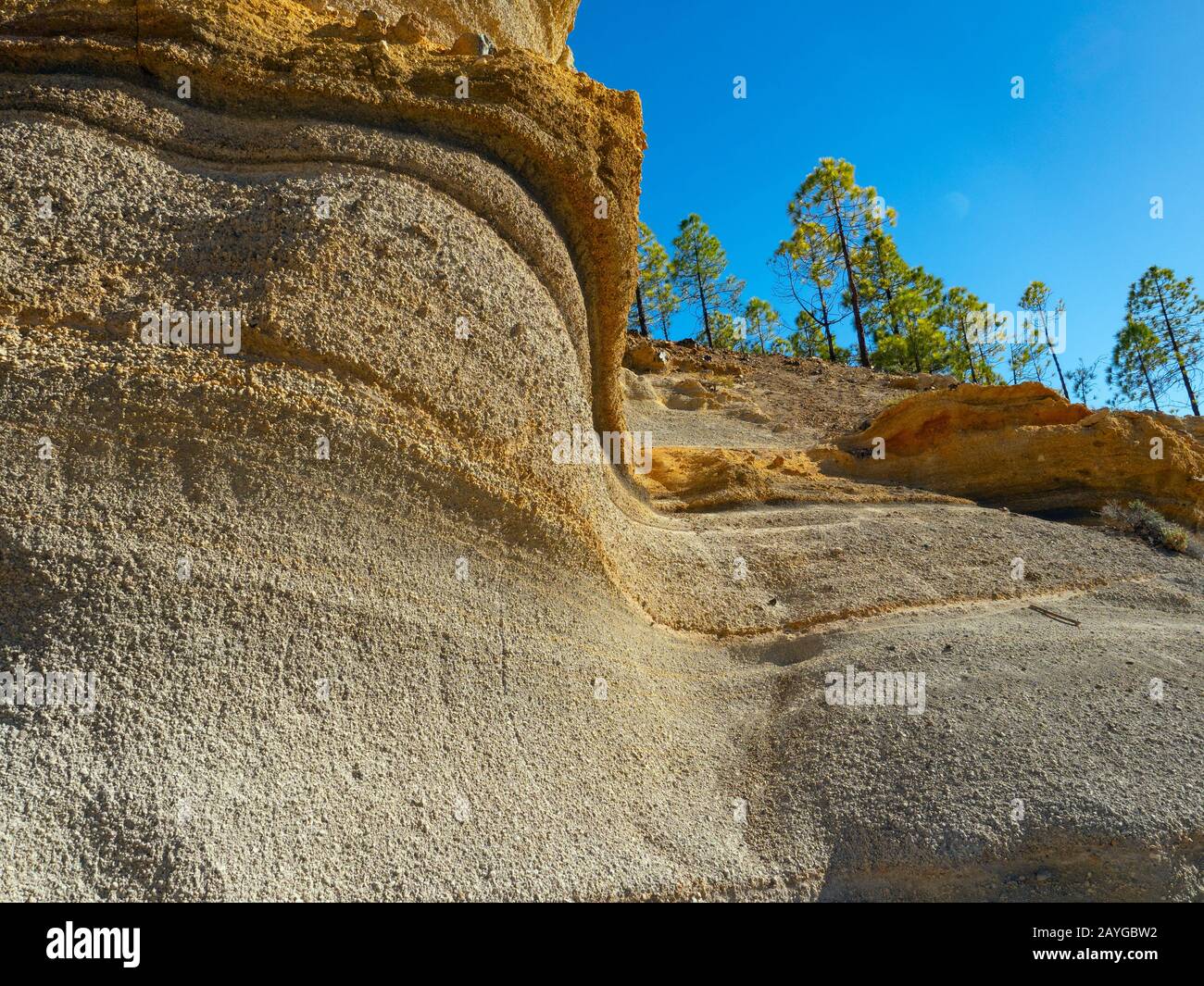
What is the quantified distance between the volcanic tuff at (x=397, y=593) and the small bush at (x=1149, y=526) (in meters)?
2.03

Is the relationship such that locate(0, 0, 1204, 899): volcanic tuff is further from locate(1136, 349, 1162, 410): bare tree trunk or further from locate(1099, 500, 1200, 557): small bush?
locate(1136, 349, 1162, 410): bare tree trunk

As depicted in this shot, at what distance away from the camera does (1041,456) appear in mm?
8391

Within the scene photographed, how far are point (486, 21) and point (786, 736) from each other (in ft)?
23.4

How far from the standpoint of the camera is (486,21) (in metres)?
7.69

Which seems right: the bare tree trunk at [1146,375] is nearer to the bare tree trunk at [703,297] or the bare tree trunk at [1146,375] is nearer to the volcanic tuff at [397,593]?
the bare tree trunk at [703,297]

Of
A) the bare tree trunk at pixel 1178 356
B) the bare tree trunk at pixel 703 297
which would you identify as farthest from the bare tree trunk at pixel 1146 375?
the bare tree trunk at pixel 703 297

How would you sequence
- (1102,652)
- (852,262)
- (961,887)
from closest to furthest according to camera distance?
(961,887)
(1102,652)
(852,262)

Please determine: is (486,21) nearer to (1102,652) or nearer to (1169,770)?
(1102,652)

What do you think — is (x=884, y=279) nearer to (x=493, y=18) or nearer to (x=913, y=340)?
(x=913, y=340)

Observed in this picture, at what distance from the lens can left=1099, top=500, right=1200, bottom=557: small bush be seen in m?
7.42

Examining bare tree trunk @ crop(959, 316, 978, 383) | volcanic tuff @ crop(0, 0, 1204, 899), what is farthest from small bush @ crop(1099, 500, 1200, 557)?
bare tree trunk @ crop(959, 316, 978, 383)

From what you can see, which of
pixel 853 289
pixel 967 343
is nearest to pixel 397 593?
pixel 853 289

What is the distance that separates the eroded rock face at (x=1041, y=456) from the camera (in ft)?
27.1

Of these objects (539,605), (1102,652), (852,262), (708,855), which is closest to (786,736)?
(708,855)
